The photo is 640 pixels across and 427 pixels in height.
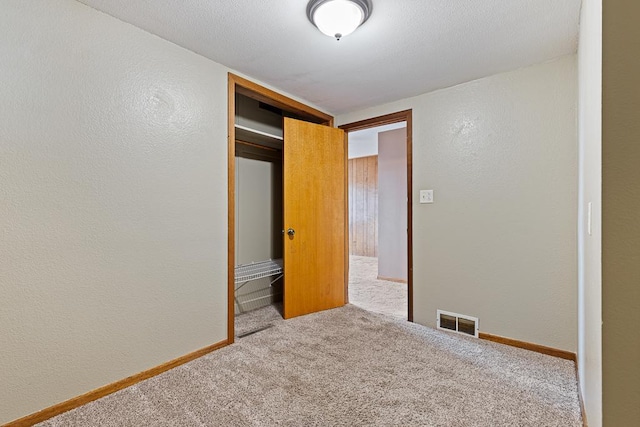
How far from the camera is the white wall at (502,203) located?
213 cm

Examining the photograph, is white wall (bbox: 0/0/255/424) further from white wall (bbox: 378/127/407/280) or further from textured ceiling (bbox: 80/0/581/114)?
white wall (bbox: 378/127/407/280)

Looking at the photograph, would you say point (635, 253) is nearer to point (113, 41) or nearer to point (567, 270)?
point (567, 270)

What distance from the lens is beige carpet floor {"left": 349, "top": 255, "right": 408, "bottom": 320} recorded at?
3.28 metres

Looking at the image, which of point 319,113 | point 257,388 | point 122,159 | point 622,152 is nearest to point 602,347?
point 622,152

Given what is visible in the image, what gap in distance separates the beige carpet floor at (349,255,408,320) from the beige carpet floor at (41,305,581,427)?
0.82 metres

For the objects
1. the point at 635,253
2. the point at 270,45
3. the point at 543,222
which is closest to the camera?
the point at 635,253

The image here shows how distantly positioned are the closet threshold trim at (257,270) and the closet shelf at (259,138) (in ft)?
4.48

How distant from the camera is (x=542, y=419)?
4.86ft

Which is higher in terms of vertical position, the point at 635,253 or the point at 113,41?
the point at 113,41

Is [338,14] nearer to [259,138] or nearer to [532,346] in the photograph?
[259,138]

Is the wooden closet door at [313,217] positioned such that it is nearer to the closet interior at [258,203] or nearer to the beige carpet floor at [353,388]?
the closet interior at [258,203]

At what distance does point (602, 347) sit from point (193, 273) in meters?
2.17

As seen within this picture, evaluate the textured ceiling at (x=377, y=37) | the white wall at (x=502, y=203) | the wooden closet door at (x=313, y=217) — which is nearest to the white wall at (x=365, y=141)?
the wooden closet door at (x=313, y=217)

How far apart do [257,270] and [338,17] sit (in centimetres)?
239
